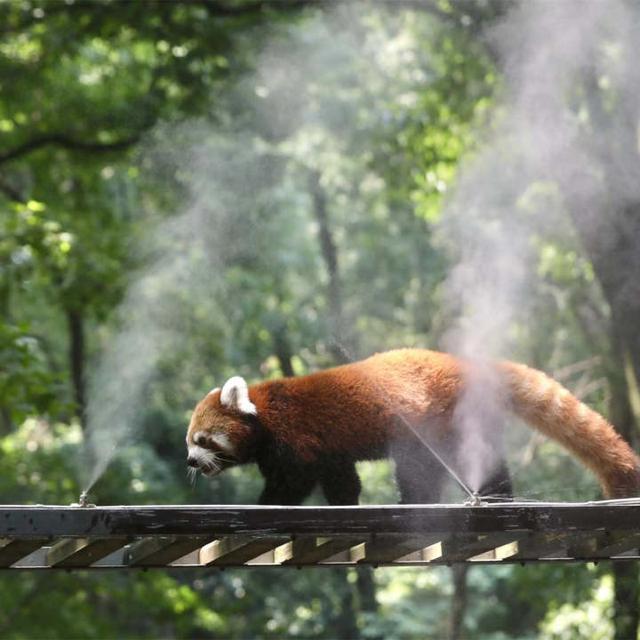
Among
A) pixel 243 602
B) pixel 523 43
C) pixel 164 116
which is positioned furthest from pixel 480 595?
pixel 523 43

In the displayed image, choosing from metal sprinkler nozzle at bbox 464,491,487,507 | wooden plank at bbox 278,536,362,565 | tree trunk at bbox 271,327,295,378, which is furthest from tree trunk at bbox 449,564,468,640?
metal sprinkler nozzle at bbox 464,491,487,507

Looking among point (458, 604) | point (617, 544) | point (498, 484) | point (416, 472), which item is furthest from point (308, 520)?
point (458, 604)

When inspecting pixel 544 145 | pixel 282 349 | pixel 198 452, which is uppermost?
pixel 544 145

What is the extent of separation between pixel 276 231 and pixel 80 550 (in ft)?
31.0

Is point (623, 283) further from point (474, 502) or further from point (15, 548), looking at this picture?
point (15, 548)

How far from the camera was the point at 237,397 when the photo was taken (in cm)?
440

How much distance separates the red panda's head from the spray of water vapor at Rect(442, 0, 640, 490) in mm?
2057

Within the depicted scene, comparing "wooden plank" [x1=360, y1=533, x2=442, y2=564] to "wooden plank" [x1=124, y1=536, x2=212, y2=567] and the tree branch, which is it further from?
the tree branch

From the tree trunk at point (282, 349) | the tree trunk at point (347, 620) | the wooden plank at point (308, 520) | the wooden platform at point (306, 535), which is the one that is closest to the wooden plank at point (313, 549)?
the wooden platform at point (306, 535)

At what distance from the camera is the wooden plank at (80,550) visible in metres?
3.54

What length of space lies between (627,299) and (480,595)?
357 inches

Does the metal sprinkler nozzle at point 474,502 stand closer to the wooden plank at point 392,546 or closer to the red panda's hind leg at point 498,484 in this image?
the wooden plank at point 392,546

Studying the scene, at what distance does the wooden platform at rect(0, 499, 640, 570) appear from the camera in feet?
10.9

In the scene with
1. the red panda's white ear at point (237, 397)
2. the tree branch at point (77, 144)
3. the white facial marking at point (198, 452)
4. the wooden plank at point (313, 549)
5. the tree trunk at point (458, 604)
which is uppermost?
the tree branch at point (77, 144)
